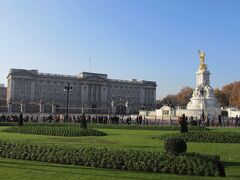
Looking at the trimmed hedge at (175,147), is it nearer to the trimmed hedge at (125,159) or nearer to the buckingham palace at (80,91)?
the trimmed hedge at (125,159)

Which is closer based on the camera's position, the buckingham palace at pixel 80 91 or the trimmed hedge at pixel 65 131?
the trimmed hedge at pixel 65 131

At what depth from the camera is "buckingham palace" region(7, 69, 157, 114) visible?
140375 mm

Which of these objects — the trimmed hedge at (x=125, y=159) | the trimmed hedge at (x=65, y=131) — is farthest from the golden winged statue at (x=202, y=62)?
the trimmed hedge at (x=125, y=159)

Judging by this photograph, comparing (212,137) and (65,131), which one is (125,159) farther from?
(65,131)

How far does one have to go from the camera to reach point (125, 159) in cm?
1318

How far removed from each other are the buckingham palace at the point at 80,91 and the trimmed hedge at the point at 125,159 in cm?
11151

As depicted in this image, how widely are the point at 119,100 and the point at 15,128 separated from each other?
130 m

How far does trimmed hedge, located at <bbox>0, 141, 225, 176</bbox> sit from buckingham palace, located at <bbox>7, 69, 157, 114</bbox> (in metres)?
112

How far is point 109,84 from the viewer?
161500 millimetres

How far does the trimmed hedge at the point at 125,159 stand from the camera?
12296 mm

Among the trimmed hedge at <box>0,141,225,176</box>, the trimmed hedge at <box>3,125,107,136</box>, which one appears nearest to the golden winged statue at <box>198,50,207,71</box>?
the trimmed hedge at <box>3,125,107,136</box>

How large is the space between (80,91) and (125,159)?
471 ft

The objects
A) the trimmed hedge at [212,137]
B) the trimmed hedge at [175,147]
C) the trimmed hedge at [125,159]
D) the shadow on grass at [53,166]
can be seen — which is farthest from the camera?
the trimmed hedge at [212,137]

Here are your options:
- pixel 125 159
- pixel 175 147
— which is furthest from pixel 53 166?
pixel 175 147
